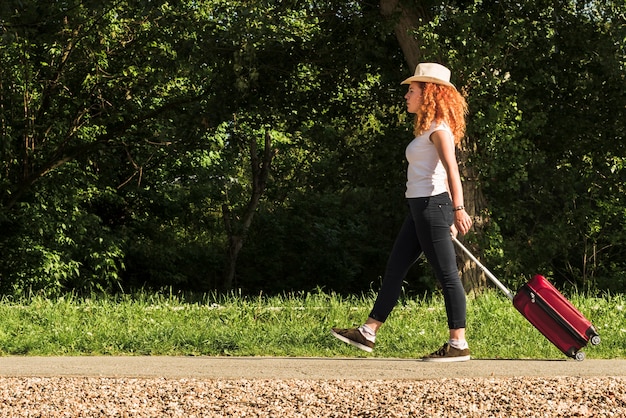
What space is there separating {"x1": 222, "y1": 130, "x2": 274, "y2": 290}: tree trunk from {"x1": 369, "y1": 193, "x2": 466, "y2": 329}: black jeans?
18.3m

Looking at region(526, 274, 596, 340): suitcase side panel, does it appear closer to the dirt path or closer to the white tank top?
the dirt path

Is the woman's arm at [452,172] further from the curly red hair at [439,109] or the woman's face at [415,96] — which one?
the woman's face at [415,96]

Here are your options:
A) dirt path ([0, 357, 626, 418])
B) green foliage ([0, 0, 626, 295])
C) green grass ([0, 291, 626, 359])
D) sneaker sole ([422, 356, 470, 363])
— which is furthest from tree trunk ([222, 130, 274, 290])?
dirt path ([0, 357, 626, 418])

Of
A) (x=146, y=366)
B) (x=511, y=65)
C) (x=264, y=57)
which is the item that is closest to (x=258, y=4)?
(x=264, y=57)

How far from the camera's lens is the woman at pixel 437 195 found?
6.39 meters

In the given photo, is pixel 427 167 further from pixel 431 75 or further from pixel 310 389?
pixel 310 389

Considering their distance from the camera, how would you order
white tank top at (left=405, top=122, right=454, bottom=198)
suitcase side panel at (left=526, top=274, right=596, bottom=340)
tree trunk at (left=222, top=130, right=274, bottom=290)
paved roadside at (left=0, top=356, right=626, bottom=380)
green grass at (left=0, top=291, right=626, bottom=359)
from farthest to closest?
tree trunk at (left=222, top=130, right=274, bottom=290) < green grass at (left=0, top=291, right=626, bottom=359) < suitcase side panel at (left=526, top=274, right=596, bottom=340) < white tank top at (left=405, top=122, right=454, bottom=198) < paved roadside at (left=0, top=356, right=626, bottom=380)

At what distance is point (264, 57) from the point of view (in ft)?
50.3

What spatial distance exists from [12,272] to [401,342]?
1218 centimetres

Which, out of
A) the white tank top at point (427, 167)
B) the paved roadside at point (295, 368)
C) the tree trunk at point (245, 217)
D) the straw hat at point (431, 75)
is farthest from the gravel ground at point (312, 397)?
the tree trunk at point (245, 217)

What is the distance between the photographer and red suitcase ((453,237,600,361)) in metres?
6.53

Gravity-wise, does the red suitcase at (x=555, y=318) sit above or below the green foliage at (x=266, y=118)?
below

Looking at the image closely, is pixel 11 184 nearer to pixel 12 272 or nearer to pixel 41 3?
pixel 12 272

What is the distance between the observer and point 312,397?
5270mm
